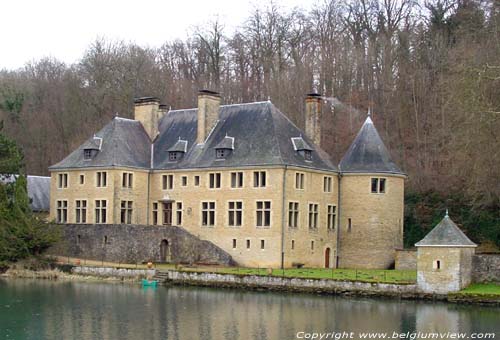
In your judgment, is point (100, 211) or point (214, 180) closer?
point (214, 180)

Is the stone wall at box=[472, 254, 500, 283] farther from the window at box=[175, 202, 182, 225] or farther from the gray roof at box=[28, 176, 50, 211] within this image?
the gray roof at box=[28, 176, 50, 211]

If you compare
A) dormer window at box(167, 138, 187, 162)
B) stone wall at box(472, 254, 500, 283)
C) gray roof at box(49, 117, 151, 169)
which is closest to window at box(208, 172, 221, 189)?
dormer window at box(167, 138, 187, 162)

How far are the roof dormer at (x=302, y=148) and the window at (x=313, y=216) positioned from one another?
2.27 m

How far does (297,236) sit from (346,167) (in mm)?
4426

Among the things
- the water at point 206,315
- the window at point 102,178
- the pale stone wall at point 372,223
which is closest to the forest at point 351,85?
the pale stone wall at point 372,223

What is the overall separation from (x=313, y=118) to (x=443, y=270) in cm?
1418

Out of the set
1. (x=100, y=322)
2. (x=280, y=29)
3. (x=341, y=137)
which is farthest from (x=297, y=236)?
(x=280, y=29)

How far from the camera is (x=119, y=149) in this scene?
46875 mm

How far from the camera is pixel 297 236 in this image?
141ft

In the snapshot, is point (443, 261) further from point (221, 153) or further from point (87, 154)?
point (87, 154)

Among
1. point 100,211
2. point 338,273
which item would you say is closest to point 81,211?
point 100,211

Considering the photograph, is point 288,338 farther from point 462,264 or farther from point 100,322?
point 462,264

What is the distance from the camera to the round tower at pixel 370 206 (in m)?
43.4

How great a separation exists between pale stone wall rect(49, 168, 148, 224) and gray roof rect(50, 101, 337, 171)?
0.52 meters
